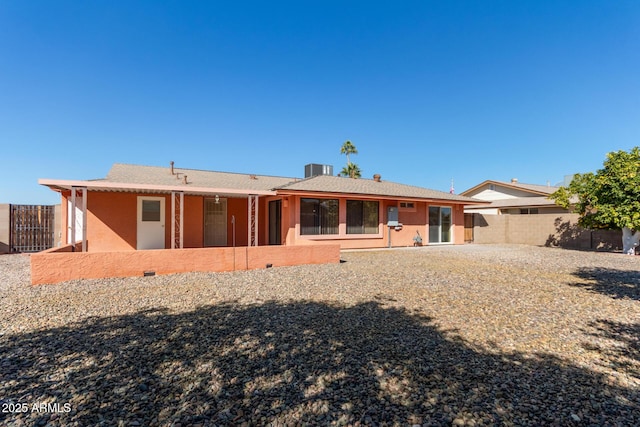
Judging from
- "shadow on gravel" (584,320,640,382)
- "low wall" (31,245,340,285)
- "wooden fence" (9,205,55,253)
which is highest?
"wooden fence" (9,205,55,253)

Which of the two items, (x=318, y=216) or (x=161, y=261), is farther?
(x=318, y=216)

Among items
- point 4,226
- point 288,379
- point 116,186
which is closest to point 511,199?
point 116,186

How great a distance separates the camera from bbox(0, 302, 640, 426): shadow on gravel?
7.83ft

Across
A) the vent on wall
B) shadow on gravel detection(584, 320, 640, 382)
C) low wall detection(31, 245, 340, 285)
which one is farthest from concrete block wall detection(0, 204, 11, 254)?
shadow on gravel detection(584, 320, 640, 382)

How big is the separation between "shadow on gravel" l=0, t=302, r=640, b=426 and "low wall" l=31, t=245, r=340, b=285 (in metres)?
3.72

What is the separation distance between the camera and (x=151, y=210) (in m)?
11.9

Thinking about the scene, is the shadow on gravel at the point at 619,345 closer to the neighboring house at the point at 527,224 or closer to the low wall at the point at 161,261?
the low wall at the point at 161,261

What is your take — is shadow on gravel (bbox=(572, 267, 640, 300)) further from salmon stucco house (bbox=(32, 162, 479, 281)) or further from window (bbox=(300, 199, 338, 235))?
window (bbox=(300, 199, 338, 235))

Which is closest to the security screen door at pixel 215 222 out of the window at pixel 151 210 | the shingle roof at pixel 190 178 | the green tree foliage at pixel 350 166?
the shingle roof at pixel 190 178

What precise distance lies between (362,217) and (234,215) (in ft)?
20.1

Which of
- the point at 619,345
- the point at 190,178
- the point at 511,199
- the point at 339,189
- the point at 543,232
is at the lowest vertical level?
the point at 619,345

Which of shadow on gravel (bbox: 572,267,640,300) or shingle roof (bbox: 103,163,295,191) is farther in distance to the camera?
shingle roof (bbox: 103,163,295,191)

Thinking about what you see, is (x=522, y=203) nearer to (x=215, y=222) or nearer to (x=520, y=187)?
(x=520, y=187)

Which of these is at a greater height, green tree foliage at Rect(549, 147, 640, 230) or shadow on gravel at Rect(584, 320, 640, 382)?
green tree foliage at Rect(549, 147, 640, 230)
